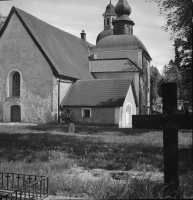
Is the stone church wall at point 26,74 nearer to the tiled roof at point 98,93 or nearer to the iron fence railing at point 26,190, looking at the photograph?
the tiled roof at point 98,93

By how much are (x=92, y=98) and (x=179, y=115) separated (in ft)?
59.8

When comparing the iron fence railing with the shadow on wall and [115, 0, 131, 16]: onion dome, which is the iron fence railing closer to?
the shadow on wall

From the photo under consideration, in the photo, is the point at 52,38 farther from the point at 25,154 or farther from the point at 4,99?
the point at 25,154

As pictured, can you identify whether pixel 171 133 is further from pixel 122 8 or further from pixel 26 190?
pixel 122 8

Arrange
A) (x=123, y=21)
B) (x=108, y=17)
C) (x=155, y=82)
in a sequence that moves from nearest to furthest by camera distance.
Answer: (x=155, y=82) → (x=123, y=21) → (x=108, y=17)

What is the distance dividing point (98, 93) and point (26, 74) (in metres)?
5.99

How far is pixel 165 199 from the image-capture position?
354cm

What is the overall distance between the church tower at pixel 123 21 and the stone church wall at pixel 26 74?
1378 centimetres

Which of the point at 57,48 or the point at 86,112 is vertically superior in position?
the point at 57,48

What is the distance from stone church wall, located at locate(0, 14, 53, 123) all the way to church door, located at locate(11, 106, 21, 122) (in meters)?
0.35

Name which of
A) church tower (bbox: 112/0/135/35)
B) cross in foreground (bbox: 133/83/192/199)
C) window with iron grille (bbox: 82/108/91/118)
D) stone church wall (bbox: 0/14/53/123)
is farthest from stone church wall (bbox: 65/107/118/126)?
cross in foreground (bbox: 133/83/192/199)

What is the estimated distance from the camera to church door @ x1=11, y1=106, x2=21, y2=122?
2262 centimetres

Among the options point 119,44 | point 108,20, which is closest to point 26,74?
point 119,44

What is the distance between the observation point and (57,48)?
2369cm
